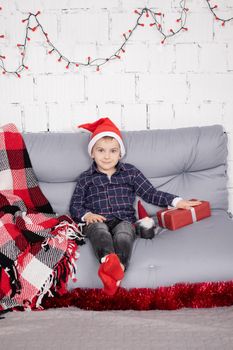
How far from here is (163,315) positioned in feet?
4.58

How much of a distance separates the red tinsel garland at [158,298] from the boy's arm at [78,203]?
544 mm

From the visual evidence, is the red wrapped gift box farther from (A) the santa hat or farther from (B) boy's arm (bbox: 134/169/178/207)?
(A) the santa hat

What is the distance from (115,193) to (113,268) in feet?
2.16

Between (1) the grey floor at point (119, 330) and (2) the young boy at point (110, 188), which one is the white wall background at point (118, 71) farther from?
(1) the grey floor at point (119, 330)

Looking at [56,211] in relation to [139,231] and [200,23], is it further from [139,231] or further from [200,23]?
[200,23]

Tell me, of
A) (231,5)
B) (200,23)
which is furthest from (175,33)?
(231,5)

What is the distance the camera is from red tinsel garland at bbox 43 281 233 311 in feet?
4.80

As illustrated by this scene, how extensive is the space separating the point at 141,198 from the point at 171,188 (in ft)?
0.53

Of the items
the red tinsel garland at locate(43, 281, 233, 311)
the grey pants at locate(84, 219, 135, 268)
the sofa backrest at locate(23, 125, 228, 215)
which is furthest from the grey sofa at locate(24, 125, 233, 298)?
the red tinsel garland at locate(43, 281, 233, 311)

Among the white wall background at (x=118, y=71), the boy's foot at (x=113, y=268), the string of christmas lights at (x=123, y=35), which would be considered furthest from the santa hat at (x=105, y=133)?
the boy's foot at (x=113, y=268)

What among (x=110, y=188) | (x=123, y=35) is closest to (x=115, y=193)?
(x=110, y=188)

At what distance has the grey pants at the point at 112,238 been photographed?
5.38ft

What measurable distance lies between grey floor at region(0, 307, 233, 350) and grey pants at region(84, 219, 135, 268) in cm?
26

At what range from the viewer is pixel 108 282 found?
1508mm
